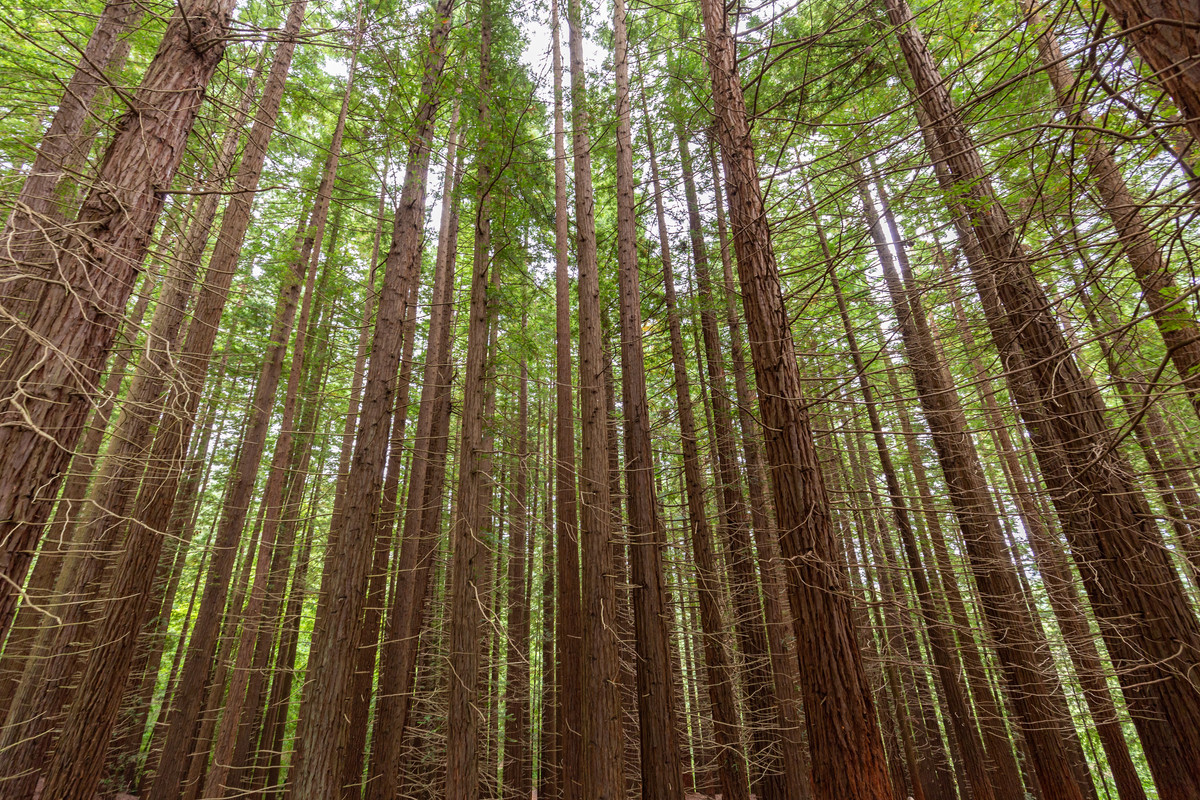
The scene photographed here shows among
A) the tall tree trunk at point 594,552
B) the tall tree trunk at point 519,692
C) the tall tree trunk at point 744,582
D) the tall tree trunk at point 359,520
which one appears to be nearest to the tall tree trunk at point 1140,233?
the tall tree trunk at point 744,582

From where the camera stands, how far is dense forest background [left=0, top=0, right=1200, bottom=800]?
264 cm

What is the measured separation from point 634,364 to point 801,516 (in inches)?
161

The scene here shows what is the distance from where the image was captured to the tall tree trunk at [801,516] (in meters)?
2.72

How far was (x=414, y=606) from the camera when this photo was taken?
25.8ft

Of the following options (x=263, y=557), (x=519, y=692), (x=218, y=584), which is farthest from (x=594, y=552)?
(x=519, y=692)

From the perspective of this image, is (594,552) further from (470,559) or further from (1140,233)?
(1140,233)

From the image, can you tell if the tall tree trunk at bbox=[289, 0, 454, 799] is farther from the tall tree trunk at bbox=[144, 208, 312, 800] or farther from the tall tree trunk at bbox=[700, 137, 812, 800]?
the tall tree trunk at bbox=[700, 137, 812, 800]

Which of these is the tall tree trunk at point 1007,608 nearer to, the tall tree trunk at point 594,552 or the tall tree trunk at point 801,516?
the tall tree trunk at point 801,516

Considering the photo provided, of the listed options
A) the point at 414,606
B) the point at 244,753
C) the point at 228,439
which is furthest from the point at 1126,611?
the point at 228,439

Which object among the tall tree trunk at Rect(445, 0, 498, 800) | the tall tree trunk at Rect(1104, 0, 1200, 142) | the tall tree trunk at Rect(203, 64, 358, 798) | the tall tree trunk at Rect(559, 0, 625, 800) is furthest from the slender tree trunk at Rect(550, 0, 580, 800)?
the tall tree trunk at Rect(1104, 0, 1200, 142)

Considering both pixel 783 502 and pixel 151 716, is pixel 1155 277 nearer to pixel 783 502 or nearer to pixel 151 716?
pixel 783 502

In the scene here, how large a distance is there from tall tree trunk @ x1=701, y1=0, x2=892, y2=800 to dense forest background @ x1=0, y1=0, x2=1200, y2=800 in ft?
0.08

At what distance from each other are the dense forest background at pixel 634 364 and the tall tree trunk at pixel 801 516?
0.9 inches

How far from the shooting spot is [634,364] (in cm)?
695
